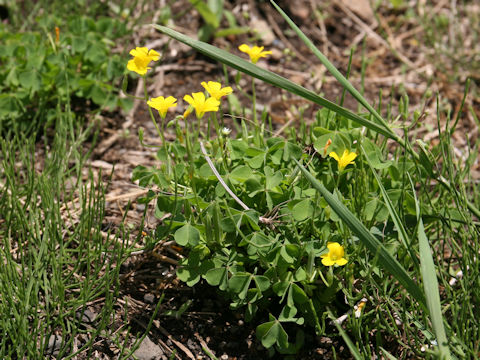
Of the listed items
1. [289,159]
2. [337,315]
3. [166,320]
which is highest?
[289,159]

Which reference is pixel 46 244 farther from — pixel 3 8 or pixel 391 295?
pixel 3 8

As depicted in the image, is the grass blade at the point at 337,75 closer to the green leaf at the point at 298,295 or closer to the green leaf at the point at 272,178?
the green leaf at the point at 272,178

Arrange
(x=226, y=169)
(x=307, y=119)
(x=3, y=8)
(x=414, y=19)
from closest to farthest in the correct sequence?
(x=226, y=169) < (x=307, y=119) < (x=3, y=8) < (x=414, y=19)

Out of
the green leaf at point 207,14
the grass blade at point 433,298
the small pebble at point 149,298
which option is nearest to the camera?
the grass blade at point 433,298

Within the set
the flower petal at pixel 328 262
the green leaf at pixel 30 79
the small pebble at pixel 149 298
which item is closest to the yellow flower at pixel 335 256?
the flower petal at pixel 328 262

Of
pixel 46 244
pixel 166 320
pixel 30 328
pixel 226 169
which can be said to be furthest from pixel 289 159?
pixel 30 328

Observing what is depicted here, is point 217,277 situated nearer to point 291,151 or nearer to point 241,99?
point 291,151

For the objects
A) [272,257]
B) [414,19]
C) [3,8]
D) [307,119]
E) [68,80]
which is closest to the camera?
[272,257]

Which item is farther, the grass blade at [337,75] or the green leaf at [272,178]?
the green leaf at [272,178]

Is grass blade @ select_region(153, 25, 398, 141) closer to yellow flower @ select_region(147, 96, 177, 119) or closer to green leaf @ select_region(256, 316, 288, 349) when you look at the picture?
yellow flower @ select_region(147, 96, 177, 119)
